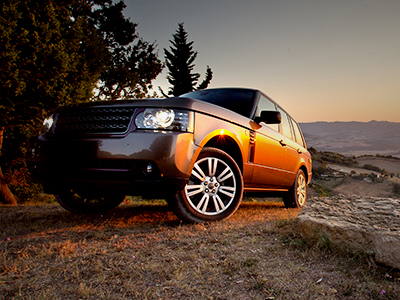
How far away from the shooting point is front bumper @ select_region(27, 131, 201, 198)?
264 centimetres

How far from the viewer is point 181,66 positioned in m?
30.5

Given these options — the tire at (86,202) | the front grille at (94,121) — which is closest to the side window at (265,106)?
the front grille at (94,121)

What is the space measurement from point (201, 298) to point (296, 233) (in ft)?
4.49

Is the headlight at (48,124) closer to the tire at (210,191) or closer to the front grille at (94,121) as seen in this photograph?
the front grille at (94,121)

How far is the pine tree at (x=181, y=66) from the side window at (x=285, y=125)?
2416cm

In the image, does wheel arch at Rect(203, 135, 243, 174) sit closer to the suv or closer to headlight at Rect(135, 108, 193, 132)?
the suv

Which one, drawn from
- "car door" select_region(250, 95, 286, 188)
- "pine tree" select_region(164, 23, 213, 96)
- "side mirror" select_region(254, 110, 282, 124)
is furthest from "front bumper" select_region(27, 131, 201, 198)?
"pine tree" select_region(164, 23, 213, 96)

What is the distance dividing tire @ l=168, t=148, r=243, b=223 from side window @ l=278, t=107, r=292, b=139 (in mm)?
2353

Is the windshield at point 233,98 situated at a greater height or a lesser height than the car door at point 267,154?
greater

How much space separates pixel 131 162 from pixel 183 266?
1.05 meters

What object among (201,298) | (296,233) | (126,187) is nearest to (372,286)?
(296,233)

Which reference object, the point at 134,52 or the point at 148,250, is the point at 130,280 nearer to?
the point at 148,250

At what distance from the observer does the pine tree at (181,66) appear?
97.9 feet

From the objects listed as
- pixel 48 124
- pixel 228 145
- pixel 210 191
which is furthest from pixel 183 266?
pixel 48 124
